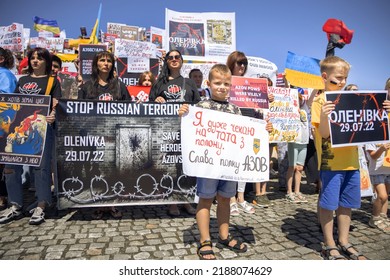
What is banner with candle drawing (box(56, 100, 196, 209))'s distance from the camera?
3572 mm

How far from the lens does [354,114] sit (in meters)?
2.70

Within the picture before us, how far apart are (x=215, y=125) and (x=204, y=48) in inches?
216

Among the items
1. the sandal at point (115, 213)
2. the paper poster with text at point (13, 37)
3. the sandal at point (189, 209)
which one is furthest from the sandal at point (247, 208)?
→ the paper poster with text at point (13, 37)

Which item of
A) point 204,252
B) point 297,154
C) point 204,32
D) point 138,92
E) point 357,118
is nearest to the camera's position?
point 204,252

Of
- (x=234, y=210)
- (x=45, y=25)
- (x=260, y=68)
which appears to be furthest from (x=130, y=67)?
(x=45, y=25)

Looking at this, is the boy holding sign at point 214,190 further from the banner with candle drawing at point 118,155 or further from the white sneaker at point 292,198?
the white sneaker at point 292,198

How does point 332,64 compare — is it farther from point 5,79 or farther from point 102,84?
point 5,79

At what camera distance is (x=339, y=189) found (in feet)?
8.82

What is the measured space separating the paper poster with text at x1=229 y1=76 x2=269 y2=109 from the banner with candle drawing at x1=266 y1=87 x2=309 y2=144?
769 millimetres

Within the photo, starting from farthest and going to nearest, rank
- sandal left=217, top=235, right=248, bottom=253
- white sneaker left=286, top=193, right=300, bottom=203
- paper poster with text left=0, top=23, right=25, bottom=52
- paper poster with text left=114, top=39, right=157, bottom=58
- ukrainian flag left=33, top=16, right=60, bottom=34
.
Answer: ukrainian flag left=33, top=16, right=60, bottom=34 → paper poster with text left=0, top=23, right=25, bottom=52 → paper poster with text left=114, top=39, right=157, bottom=58 → white sneaker left=286, top=193, right=300, bottom=203 → sandal left=217, top=235, right=248, bottom=253

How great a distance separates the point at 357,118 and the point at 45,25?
55.1ft

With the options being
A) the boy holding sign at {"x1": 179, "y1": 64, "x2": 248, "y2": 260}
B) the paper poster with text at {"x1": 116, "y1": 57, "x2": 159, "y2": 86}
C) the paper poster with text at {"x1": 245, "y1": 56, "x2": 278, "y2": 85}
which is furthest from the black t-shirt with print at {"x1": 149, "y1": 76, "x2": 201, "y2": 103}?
the paper poster with text at {"x1": 116, "y1": 57, "x2": 159, "y2": 86}

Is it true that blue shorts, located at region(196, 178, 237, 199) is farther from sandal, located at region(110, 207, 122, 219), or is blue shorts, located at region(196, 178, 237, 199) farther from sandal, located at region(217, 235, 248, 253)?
sandal, located at region(110, 207, 122, 219)

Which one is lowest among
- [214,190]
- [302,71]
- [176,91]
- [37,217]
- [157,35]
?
[37,217]
